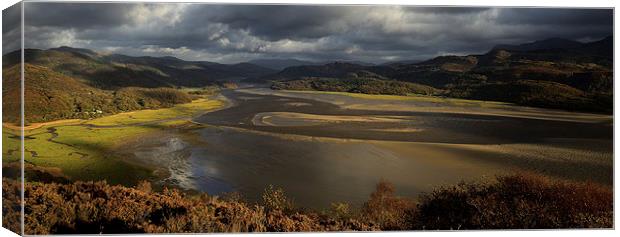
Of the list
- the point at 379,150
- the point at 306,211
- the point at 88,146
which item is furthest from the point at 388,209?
the point at 88,146

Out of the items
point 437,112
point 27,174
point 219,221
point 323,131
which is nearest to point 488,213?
point 437,112

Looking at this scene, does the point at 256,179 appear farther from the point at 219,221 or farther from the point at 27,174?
the point at 27,174

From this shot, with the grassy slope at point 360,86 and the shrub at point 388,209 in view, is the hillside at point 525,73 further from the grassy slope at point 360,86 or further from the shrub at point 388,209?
the shrub at point 388,209

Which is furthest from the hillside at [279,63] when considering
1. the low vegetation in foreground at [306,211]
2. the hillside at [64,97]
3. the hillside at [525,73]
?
the low vegetation in foreground at [306,211]

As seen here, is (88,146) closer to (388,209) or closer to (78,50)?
(78,50)

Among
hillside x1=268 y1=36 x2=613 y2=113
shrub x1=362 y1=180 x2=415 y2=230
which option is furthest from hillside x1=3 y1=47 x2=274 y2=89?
shrub x1=362 y1=180 x2=415 y2=230
